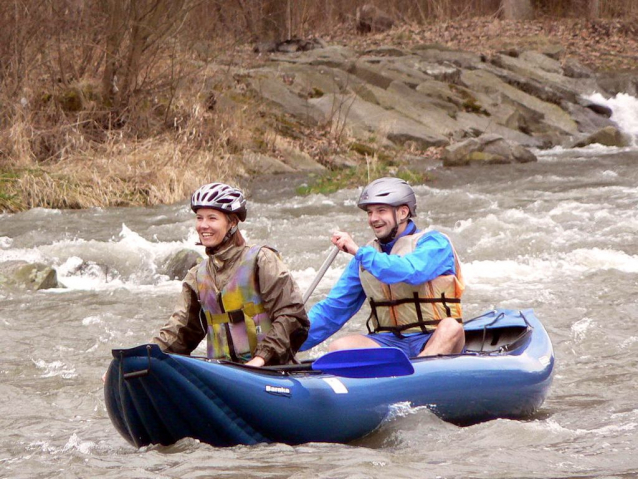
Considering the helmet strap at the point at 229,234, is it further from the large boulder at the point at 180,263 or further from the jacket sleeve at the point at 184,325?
the large boulder at the point at 180,263

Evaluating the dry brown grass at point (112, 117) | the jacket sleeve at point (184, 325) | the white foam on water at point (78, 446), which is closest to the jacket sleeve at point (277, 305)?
the jacket sleeve at point (184, 325)

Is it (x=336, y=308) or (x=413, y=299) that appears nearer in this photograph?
(x=413, y=299)

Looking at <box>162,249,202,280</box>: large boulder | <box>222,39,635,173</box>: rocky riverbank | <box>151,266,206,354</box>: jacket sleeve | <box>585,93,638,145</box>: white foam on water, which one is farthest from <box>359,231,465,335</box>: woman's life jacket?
<box>585,93,638,145</box>: white foam on water

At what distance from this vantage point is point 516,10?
26.7 m

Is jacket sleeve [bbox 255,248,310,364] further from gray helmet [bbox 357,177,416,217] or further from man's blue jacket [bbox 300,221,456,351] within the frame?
gray helmet [bbox 357,177,416,217]

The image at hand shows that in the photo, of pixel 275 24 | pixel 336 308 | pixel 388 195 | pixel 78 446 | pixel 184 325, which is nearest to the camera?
pixel 184 325

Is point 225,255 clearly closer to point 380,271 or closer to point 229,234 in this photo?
point 229,234

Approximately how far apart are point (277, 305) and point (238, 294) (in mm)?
156

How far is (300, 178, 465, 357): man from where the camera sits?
445 centimetres

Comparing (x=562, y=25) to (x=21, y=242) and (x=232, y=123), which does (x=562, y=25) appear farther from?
(x=21, y=242)

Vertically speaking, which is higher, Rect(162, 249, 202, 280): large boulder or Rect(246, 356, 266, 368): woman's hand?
Rect(246, 356, 266, 368): woman's hand

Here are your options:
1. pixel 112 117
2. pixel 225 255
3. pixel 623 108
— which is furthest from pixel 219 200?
pixel 623 108

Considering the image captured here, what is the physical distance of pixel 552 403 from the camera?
493cm

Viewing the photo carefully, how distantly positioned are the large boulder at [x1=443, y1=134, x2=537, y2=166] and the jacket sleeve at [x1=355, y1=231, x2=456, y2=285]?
10.2m
